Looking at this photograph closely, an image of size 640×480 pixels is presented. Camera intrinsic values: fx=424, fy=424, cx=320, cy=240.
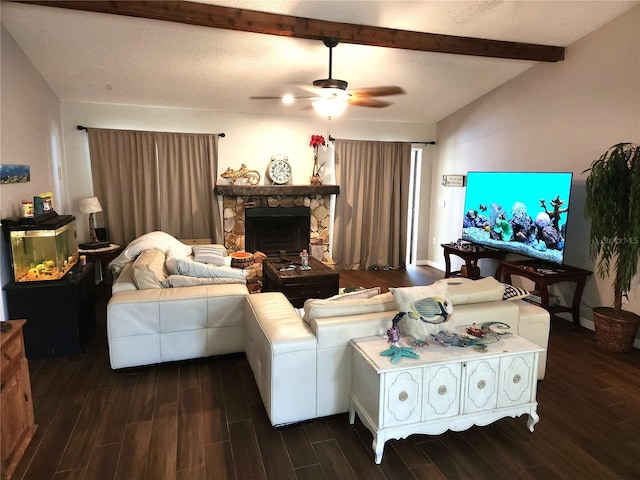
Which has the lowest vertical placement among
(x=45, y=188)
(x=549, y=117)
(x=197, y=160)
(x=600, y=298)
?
(x=600, y=298)

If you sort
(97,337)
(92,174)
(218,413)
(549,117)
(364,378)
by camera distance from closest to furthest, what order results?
1. (364,378)
2. (218,413)
3. (97,337)
4. (549,117)
5. (92,174)

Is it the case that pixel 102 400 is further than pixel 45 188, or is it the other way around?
pixel 45 188

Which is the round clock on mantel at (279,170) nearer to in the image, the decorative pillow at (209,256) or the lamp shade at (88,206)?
the decorative pillow at (209,256)

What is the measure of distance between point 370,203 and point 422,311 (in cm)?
437

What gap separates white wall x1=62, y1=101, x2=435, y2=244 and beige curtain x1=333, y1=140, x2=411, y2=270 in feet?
0.85

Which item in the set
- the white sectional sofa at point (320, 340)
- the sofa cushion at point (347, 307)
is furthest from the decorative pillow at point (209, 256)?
the sofa cushion at point (347, 307)

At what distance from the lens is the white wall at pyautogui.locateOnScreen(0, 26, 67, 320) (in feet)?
10.9

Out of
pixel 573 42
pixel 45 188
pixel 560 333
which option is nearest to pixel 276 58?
pixel 45 188

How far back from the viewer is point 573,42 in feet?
14.3

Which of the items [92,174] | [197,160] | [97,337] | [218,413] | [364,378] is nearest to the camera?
[364,378]

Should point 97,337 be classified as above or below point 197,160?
below

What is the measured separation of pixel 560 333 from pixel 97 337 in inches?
171

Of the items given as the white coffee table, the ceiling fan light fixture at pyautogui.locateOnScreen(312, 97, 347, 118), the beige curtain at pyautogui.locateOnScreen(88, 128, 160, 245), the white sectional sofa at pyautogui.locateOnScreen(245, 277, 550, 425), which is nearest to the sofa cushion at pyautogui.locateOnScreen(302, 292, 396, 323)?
the white sectional sofa at pyautogui.locateOnScreen(245, 277, 550, 425)

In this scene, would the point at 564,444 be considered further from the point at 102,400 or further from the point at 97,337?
the point at 97,337
